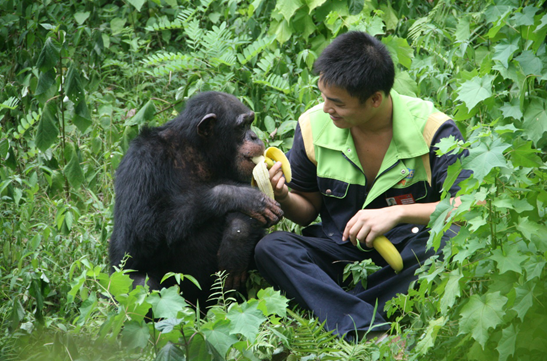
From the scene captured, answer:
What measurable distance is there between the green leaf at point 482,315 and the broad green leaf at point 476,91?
34.7 inches

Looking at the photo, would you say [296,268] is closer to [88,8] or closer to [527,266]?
[527,266]

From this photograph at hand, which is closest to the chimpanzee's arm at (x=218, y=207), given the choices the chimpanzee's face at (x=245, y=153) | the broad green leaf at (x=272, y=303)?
the chimpanzee's face at (x=245, y=153)

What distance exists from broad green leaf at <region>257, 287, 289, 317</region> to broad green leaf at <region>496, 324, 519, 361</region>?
107 centimetres

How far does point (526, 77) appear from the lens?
9.14 ft

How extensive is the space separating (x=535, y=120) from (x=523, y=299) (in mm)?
987

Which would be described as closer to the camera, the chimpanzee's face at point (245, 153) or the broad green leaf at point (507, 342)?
the broad green leaf at point (507, 342)

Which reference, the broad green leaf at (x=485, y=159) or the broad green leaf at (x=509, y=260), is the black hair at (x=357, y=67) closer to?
the broad green leaf at (x=485, y=159)

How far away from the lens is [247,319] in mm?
2699

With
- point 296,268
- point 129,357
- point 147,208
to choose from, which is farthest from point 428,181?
point 129,357

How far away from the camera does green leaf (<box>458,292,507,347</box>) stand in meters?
2.30

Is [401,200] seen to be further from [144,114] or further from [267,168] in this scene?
[144,114]

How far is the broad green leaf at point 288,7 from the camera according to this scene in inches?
217

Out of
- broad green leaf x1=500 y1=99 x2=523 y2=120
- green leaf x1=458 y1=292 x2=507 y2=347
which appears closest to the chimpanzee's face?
broad green leaf x1=500 y1=99 x2=523 y2=120

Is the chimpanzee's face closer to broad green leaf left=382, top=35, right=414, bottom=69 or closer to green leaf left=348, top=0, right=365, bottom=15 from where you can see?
broad green leaf left=382, top=35, right=414, bottom=69
